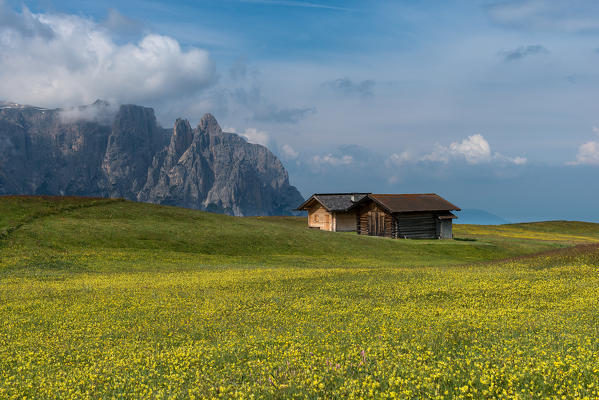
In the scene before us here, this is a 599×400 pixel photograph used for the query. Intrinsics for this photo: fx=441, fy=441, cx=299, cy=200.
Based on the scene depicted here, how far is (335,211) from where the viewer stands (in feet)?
265

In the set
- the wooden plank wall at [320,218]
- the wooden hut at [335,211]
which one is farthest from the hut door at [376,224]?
the wooden plank wall at [320,218]

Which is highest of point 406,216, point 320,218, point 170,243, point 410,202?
point 410,202

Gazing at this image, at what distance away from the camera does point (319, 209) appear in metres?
85.9

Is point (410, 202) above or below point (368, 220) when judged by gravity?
above

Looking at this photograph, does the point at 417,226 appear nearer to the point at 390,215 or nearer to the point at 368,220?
the point at 390,215

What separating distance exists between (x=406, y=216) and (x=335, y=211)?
13672 mm

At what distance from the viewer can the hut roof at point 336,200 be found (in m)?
81.6

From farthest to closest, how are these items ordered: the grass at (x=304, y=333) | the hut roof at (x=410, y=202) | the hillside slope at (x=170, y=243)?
1. the hut roof at (x=410, y=202)
2. the hillside slope at (x=170, y=243)
3. the grass at (x=304, y=333)

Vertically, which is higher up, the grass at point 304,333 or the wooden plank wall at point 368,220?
the wooden plank wall at point 368,220

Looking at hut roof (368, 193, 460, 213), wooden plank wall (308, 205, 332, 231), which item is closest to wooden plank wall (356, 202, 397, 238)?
hut roof (368, 193, 460, 213)

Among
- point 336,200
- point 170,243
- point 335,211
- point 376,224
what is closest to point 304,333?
point 170,243

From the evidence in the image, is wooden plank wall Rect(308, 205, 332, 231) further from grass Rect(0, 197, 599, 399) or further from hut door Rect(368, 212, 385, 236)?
grass Rect(0, 197, 599, 399)

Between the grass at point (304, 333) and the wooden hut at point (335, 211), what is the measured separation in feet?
158

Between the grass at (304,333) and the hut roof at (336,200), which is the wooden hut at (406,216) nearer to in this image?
the hut roof at (336,200)
